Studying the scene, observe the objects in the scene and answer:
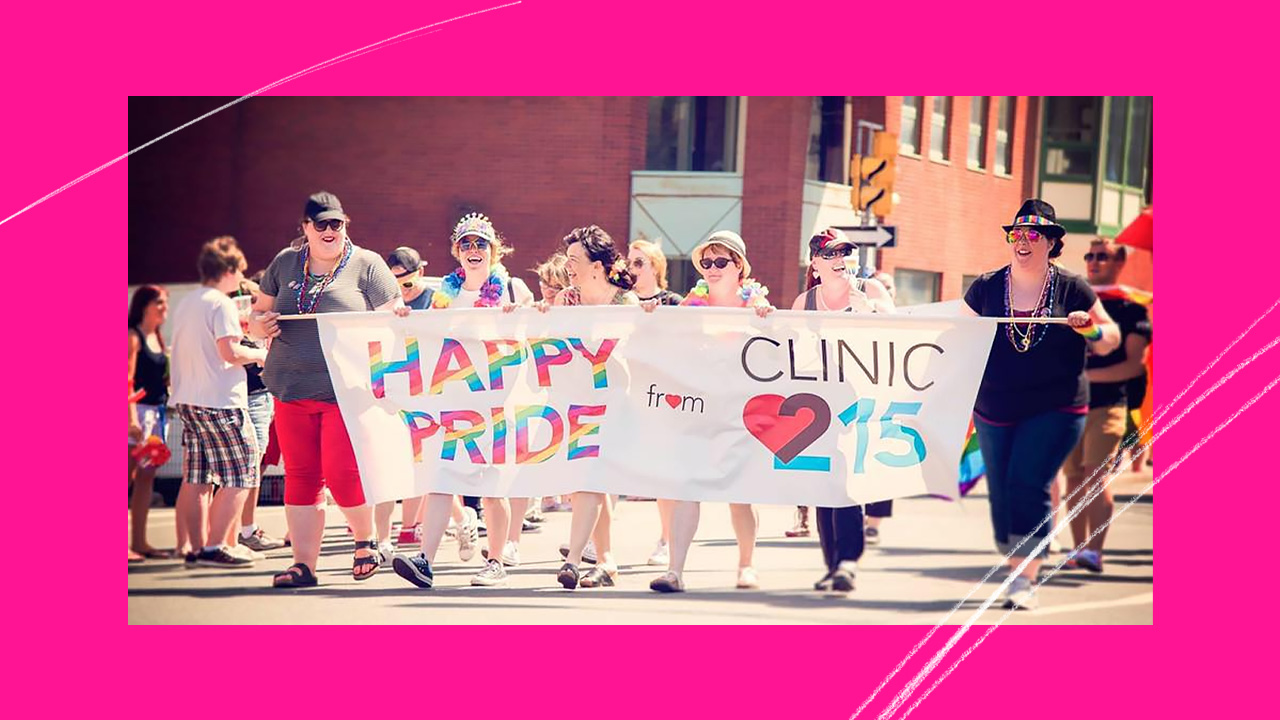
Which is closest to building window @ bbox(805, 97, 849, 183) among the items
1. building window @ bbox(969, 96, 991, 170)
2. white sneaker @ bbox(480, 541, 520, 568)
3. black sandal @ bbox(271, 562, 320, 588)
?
building window @ bbox(969, 96, 991, 170)

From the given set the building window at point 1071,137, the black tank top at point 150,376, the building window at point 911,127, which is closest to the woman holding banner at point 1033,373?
the black tank top at point 150,376

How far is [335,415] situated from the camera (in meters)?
6.89

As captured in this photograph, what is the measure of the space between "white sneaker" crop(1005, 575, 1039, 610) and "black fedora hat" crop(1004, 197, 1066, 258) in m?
1.56

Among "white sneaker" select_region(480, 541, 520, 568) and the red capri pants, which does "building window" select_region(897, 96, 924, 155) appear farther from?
the red capri pants

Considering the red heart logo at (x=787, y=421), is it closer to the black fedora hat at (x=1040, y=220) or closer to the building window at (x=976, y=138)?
the black fedora hat at (x=1040, y=220)

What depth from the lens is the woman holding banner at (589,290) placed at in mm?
6996

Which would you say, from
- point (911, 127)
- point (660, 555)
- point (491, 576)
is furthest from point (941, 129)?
point (491, 576)

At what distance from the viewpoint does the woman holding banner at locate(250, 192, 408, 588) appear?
6.82 meters

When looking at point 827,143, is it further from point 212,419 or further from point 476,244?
point 212,419

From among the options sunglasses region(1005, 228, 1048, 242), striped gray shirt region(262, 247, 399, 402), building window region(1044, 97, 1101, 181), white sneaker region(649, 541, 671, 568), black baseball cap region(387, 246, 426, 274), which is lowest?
white sneaker region(649, 541, 671, 568)

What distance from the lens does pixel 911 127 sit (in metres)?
13.1

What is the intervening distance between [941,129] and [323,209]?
8397 millimetres

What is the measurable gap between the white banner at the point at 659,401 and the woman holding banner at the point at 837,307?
0.52 ft

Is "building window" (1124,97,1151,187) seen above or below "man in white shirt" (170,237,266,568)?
above
